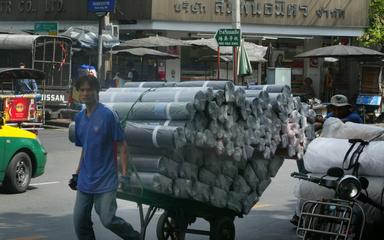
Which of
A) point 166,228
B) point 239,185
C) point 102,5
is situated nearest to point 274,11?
point 102,5

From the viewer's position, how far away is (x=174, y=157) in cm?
622

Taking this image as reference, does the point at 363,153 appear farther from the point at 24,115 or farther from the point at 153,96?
the point at 24,115

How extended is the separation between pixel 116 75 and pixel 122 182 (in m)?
23.6

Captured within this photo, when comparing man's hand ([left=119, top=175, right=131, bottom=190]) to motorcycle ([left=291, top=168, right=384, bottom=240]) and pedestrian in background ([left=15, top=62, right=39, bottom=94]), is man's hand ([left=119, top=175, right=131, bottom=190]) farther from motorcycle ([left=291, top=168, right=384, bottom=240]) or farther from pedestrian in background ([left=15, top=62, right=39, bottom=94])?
pedestrian in background ([left=15, top=62, right=39, bottom=94])

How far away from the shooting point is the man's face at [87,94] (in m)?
6.44

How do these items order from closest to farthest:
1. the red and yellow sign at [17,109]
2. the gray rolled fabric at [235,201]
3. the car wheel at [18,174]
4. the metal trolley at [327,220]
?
the metal trolley at [327,220] < the gray rolled fabric at [235,201] < the car wheel at [18,174] < the red and yellow sign at [17,109]

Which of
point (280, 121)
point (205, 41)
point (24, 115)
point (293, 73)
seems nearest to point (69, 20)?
point (205, 41)

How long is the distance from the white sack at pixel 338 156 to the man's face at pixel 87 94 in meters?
2.01

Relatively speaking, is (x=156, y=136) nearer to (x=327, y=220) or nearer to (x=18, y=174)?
(x=327, y=220)

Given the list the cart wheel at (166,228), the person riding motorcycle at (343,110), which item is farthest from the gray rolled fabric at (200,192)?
the person riding motorcycle at (343,110)

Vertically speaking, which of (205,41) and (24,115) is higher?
(205,41)

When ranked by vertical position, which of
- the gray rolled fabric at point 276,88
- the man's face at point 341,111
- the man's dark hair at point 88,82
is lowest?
the man's face at point 341,111

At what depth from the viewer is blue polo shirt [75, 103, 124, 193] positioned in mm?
6250

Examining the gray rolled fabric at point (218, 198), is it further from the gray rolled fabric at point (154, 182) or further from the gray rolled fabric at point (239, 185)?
the gray rolled fabric at point (154, 182)
